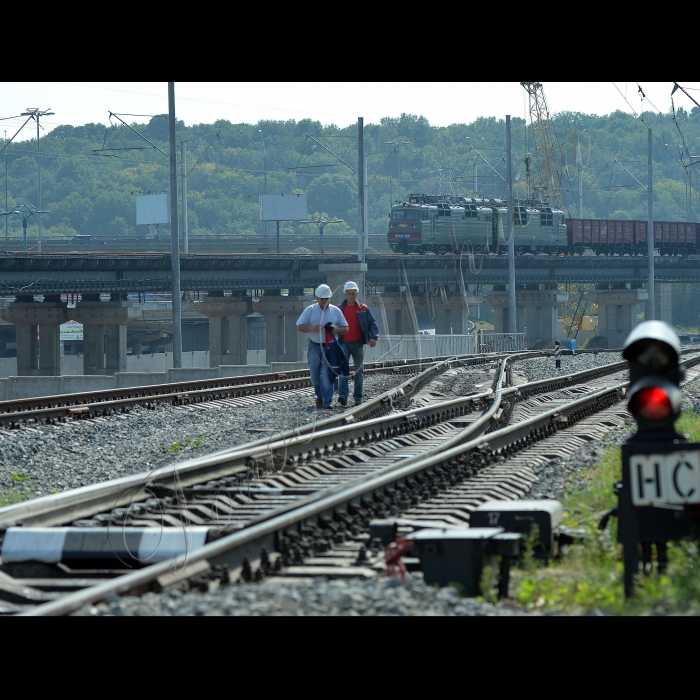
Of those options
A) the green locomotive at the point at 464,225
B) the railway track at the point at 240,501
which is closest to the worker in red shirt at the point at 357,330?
the railway track at the point at 240,501

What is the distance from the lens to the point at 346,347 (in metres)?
17.8

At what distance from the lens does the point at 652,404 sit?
5465 mm

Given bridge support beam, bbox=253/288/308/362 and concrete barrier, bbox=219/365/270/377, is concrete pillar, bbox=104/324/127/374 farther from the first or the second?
concrete barrier, bbox=219/365/270/377

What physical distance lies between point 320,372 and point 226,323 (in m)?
63.8

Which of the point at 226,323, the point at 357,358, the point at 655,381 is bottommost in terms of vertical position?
the point at 357,358

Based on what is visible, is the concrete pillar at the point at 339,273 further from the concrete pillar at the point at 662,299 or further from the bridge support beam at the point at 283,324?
the concrete pillar at the point at 662,299

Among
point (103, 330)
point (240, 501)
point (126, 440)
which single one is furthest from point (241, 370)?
point (103, 330)

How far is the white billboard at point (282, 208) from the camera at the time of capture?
127812 millimetres

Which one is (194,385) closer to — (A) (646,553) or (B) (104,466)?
(B) (104,466)

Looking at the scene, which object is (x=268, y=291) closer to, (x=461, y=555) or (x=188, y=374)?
(x=188, y=374)

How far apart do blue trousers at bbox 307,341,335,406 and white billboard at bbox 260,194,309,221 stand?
365 ft

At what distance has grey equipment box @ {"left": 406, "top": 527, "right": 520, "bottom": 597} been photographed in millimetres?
5879

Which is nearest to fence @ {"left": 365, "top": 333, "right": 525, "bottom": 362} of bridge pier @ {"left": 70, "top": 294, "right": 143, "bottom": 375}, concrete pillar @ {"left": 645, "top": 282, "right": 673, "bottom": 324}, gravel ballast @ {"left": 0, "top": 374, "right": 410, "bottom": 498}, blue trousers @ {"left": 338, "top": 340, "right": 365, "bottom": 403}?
blue trousers @ {"left": 338, "top": 340, "right": 365, "bottom": 403}
